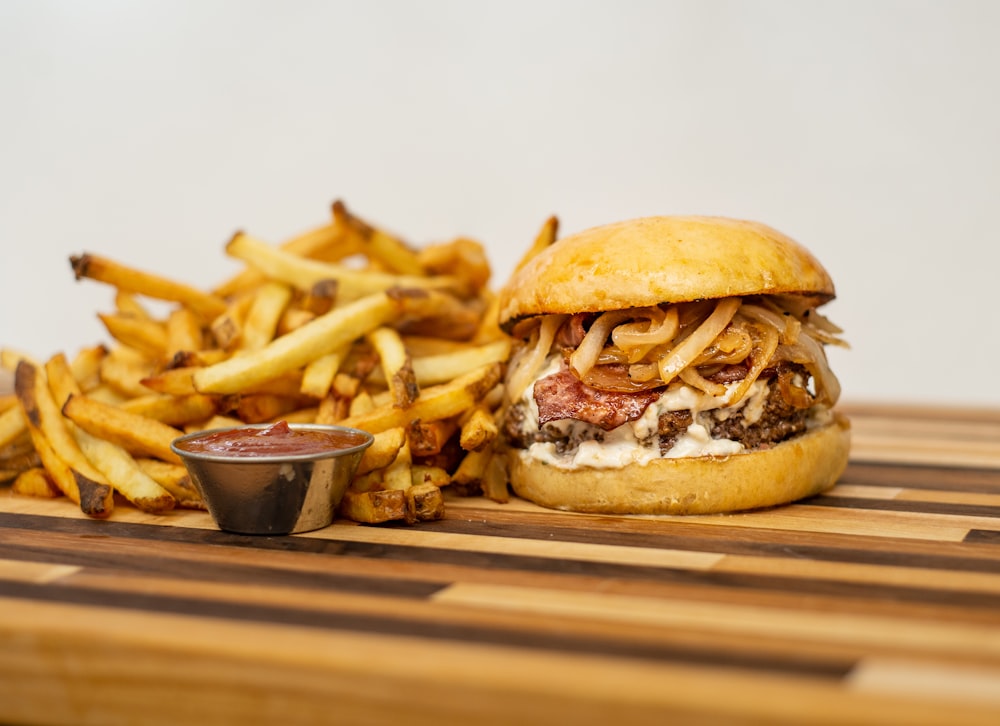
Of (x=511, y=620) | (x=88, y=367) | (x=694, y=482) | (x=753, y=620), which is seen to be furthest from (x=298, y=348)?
(x=753, y=620)

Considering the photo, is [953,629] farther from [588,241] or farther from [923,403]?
[923,403]

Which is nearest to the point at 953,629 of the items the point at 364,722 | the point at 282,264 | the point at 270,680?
the point at 364,722

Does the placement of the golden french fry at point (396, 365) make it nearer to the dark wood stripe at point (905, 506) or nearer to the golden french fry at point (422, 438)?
the golden french fry at point (422, 438)

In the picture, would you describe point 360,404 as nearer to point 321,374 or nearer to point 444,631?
point 321,374

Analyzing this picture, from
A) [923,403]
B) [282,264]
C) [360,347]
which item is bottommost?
[923,403]

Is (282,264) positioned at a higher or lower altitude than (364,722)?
higher

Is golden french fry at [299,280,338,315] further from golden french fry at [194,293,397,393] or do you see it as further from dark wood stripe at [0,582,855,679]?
dark wood stripe at [0,582,855,679]

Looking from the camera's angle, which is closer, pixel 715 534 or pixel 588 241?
pixel 715 534

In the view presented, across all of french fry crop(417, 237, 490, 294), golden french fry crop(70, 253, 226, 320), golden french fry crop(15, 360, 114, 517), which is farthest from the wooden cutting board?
french fry crop(417, 237, 490, 294)
